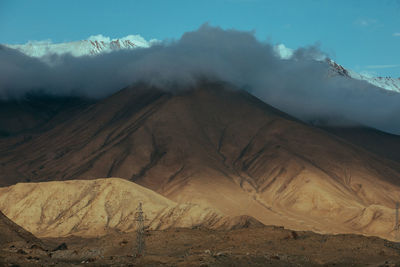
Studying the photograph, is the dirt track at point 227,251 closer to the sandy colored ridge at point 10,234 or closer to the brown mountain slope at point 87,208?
the sandy colored ridge at point 10,234

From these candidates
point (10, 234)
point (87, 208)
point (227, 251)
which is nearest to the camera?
point (227, 251)

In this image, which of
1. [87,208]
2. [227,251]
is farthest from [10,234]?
[87,208]

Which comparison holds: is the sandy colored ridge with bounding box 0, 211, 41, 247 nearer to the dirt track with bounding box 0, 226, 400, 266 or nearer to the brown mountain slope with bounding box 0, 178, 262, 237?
the dirt track with bounding box 0, 226, 400, 266

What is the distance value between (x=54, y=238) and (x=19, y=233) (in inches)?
2925

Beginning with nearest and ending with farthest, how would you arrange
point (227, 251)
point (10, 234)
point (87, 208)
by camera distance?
point (227, 251) → point (10, 234) → point (87, 208)

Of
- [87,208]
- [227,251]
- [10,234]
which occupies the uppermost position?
[227,251]

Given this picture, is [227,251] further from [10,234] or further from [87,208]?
[87,208]

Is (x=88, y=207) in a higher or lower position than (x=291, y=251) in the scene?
lower

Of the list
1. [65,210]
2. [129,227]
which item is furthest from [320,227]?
[65,210]

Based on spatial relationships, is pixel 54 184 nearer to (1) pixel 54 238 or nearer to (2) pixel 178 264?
(1) pixel 54 238

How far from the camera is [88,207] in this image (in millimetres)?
176875

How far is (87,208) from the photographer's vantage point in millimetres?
176625

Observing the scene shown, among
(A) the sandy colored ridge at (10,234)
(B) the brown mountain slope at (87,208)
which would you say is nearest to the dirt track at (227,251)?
(A) the sandy colored ridge at (10,234)

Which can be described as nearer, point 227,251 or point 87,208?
point 227,251
